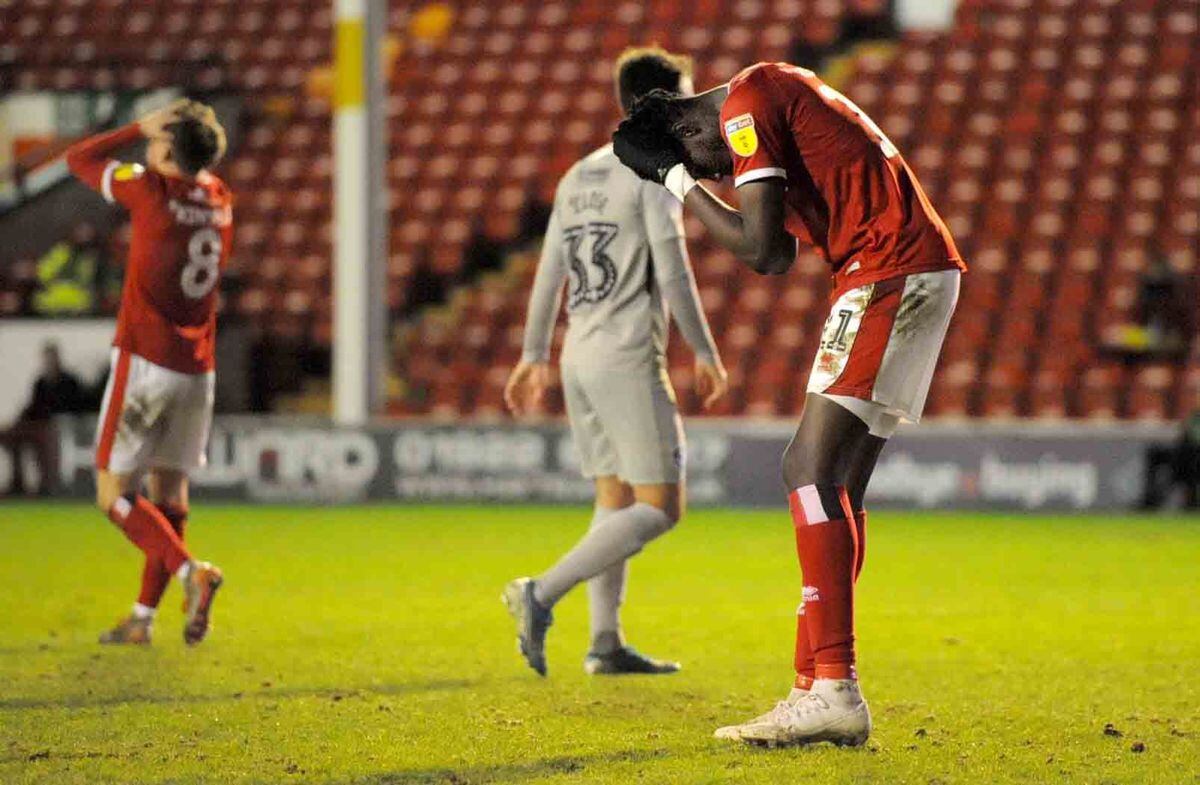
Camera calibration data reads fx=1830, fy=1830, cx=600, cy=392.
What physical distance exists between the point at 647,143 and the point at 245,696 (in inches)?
77.0

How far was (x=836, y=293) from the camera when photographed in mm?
4387

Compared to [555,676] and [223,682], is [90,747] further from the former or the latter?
[555,676]

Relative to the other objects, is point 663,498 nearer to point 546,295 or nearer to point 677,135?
point 546,295

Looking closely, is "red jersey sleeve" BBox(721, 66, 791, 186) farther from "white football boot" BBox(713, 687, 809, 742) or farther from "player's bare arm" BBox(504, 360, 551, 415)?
"player's bare arm" BBox(504, 360, 551, 415)

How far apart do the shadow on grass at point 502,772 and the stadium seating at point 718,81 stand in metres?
10.7

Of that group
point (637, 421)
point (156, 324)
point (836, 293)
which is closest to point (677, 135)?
point (836, 293)

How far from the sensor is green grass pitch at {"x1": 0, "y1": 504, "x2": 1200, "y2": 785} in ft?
13.7

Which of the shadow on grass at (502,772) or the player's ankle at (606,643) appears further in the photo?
the player's ankle at (606,643)

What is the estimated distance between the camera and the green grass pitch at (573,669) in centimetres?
418

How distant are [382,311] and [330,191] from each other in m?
5.55

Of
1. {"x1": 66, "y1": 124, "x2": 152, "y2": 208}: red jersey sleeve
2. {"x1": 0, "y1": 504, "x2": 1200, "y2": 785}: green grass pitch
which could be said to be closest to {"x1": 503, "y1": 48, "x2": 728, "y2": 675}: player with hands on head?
{"x1": 0, "y1": 504, "x2": 1200, "y2": 785}: green grass pitch

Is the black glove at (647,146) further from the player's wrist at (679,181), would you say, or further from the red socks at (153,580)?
the red socks at (153,580)

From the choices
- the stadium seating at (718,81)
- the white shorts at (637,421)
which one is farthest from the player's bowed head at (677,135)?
the stadium seating at (718,81)

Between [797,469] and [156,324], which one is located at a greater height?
[156,324]
